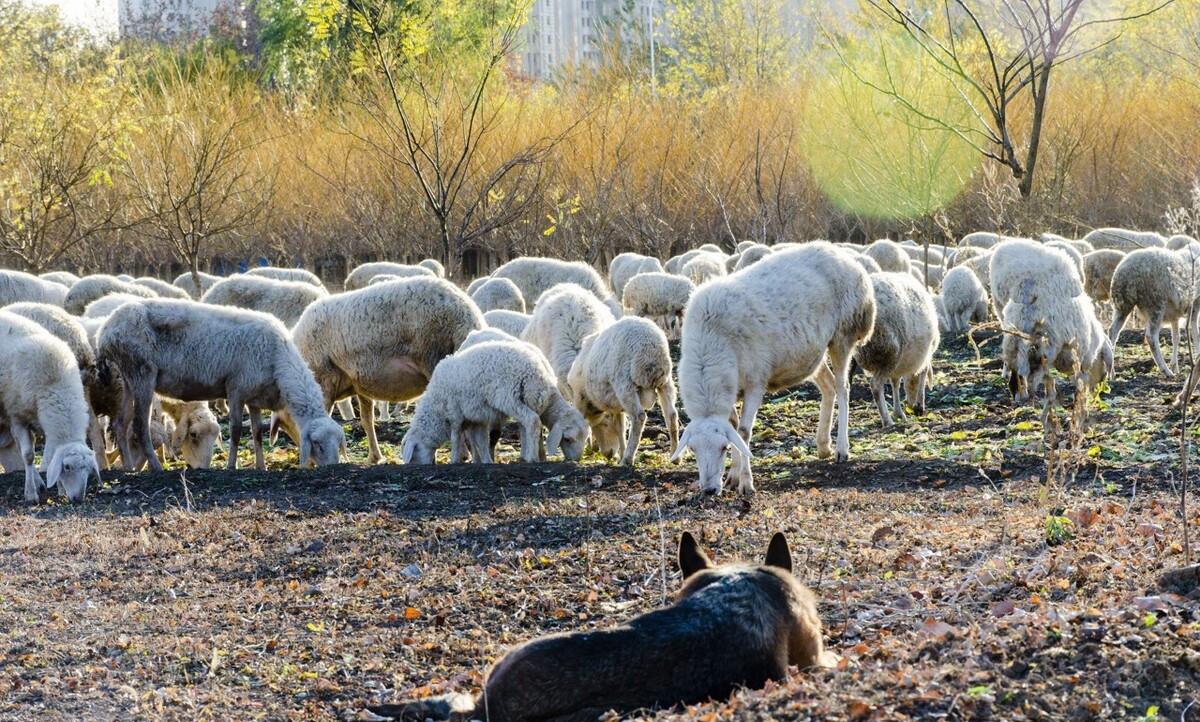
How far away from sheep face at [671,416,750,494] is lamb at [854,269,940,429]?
3547 millimetres

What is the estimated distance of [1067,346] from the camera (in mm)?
12164

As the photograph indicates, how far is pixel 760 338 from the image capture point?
31.1 ft

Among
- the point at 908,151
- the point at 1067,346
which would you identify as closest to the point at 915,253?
the point at 908,151

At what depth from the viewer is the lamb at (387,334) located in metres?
12.5

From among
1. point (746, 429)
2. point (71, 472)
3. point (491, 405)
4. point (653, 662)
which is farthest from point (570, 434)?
point (653, 662)

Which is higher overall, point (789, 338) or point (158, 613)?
point (789, 338)

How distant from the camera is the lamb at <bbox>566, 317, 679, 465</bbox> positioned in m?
10.7

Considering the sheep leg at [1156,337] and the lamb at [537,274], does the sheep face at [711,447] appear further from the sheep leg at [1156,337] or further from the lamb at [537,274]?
the lamb at [537,274]

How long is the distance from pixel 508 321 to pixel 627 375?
372 centimetres

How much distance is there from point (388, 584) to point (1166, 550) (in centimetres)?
373

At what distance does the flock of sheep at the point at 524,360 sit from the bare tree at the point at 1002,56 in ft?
4.62

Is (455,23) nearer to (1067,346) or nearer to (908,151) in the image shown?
(908,151)

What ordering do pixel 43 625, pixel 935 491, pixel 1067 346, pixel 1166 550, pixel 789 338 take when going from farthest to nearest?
pixel 1067 346 < pixel 789 338 < pixel 935 491 < pixel 43 625 < pixel 1166 550

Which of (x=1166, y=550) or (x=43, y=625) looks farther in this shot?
(x=43, y=625)
